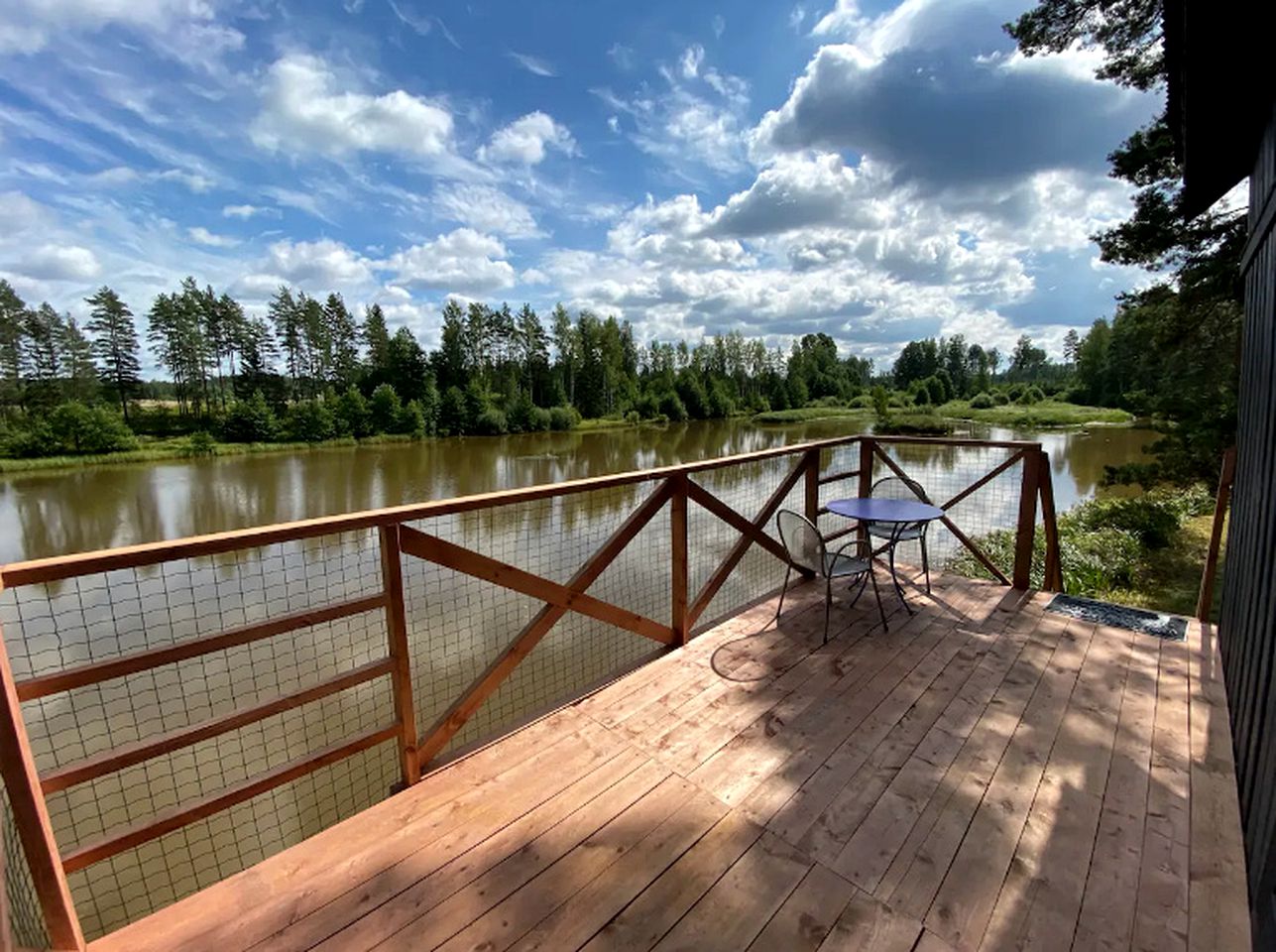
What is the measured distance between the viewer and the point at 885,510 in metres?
3.43

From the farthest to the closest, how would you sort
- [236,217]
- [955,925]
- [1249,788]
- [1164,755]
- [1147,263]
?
1. [236,217]
2. [1147,263]
3. [1164,755]
4. [1249,788]
5. [955,925]

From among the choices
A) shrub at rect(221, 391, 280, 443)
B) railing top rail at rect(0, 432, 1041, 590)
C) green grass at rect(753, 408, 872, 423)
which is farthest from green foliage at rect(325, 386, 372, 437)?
railing top rail at rect(0, 432, 1041, 590)

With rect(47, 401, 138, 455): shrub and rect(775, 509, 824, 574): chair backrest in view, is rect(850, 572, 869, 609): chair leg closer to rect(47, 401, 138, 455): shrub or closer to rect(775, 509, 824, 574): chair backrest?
rect(775, 509, 824, 574): chair backrest

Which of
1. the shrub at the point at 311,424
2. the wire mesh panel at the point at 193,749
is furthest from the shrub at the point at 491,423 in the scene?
the wire mesh panel at the point at 193,749

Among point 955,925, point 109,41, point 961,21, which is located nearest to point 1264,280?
point 955,925

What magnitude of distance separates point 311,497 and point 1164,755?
16.0 metres

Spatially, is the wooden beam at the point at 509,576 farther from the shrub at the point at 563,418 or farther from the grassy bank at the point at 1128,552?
the shrub at the point at 563,418

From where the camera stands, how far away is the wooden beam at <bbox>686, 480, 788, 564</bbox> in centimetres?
300

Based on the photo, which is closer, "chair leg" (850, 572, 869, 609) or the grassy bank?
"chair leg" (850, 572, 869, 609)

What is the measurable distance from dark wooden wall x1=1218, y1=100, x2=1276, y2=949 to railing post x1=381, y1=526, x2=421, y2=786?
223cm

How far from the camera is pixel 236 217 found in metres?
16.5

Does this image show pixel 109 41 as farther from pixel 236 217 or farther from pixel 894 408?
pixel 894 408

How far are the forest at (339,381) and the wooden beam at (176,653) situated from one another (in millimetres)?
30730

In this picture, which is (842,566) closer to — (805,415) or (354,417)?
(354,417)
